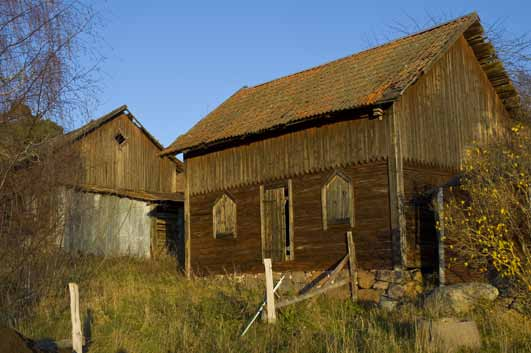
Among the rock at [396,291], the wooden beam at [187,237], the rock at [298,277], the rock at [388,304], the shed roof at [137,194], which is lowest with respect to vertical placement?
the rock at [388,304]

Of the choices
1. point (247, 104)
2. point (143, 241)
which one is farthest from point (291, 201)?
point (143, 241)

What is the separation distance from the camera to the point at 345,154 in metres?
15.6

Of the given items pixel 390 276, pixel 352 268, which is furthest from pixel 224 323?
pixel 390 276

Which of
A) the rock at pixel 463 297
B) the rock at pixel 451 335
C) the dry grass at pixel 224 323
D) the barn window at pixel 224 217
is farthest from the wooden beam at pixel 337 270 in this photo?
the rock at pixel 451 335

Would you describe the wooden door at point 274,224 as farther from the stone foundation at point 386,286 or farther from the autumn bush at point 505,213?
the autumn bush at point 505,213

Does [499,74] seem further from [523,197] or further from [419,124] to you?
[523,197]

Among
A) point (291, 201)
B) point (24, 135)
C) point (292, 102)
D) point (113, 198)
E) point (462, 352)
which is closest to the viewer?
point (462, 352)

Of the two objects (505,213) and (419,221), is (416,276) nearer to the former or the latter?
(419,221)

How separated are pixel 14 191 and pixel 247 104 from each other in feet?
33.9

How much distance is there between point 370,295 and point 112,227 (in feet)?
45.9

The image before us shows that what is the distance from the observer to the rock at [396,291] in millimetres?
13656

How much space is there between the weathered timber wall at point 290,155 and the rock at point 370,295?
3.18 meters

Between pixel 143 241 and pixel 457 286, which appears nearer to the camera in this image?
pixel 457 286

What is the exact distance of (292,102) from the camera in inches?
706
